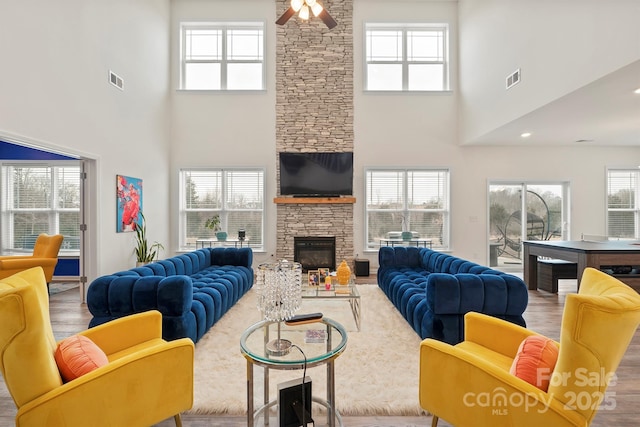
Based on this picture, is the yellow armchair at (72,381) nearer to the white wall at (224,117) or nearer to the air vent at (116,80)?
the air vent at (116,80)

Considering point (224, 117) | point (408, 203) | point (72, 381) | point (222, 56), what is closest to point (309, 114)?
point (224, 117)

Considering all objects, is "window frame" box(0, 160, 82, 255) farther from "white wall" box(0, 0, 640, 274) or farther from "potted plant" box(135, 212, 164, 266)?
"white wall" box(0, 0, 640, 274)

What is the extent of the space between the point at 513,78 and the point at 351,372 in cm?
484

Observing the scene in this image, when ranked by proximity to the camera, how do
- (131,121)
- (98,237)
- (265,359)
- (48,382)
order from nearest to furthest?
(48,382)
(265,359)
(98,237)
(131,121)

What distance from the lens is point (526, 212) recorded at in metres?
6.79

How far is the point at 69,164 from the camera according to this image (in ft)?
19.3

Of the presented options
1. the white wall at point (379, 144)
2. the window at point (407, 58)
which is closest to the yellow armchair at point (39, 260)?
the white wall at point (379, 144)

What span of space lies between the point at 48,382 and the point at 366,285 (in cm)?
454

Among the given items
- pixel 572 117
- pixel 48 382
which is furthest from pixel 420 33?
pixel 48 382

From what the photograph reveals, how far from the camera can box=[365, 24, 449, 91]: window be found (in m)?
6.84

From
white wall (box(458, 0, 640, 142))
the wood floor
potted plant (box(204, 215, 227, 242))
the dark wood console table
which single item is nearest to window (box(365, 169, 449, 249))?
white wall (box(458, 0, 640, 142))

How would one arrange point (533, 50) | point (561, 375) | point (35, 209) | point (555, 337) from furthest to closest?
point (35, 209) < point (533, 50) < point (555, 337) < point (561, 375)

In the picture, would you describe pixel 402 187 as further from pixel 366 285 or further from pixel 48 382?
pixel 48 382

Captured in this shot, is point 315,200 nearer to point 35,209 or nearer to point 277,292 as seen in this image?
point 277,292
